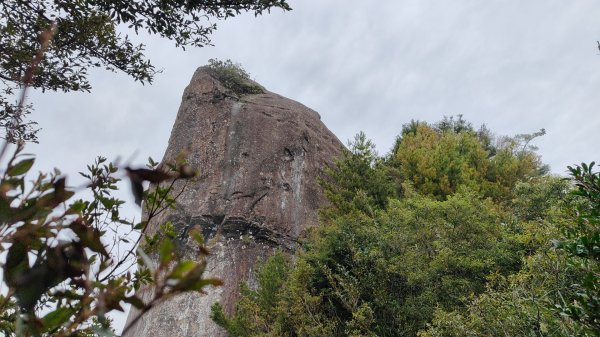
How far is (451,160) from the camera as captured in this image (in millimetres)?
20078

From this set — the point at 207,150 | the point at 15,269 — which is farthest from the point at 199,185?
the point at 15,269

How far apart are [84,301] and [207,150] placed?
22.8 meters

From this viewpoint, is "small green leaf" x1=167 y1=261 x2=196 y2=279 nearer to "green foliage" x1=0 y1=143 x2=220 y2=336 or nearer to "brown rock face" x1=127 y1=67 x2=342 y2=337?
"green foliage" x1=0 y1=143 x2=220 y2=336

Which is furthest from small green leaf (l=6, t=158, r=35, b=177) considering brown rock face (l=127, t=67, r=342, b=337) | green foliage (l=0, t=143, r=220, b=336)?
brown rock face (l=127, t=67, r=342, b=337)

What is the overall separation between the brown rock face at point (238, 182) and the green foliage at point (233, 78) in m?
0.60

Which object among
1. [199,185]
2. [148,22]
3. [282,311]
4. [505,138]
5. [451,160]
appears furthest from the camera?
[505,138]

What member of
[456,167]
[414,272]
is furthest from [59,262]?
[456,167]

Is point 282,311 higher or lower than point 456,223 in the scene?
lower

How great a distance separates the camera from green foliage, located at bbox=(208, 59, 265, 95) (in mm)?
27188

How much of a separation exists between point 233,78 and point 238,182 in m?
8.01

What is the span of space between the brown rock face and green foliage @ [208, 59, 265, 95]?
1.97 feet

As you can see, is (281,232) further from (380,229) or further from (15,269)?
(15,269)

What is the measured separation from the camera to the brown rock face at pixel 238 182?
18.1m

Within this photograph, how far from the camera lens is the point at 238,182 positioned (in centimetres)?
2209
